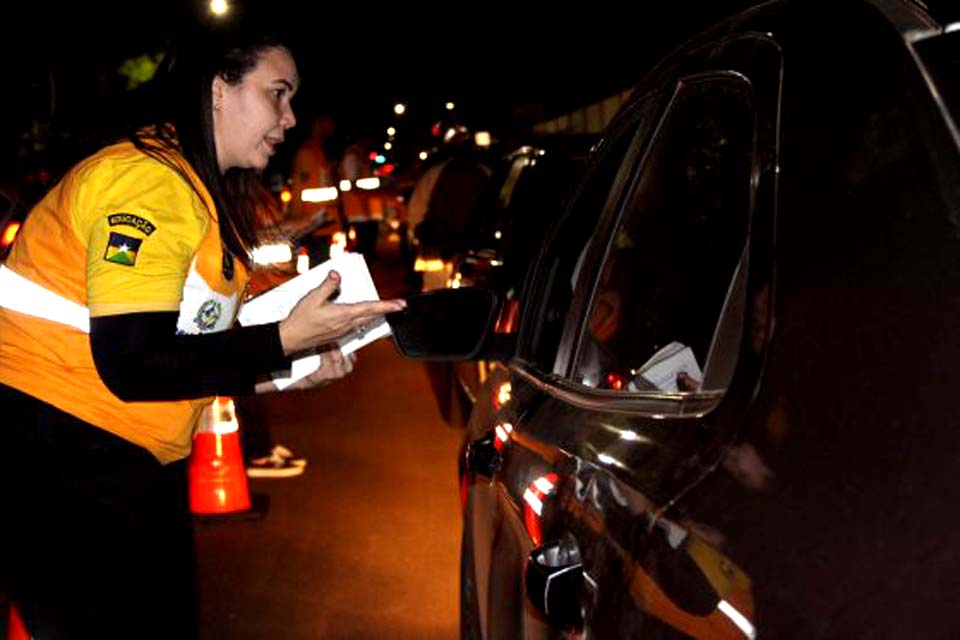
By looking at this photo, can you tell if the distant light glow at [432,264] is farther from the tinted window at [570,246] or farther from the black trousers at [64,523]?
the black trousers at [64,523]

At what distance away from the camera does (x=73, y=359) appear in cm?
241

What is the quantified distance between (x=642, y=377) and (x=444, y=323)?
573 millimetres

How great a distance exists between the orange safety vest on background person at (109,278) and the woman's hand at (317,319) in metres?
0.21

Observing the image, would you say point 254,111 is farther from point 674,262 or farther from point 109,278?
point 674,262

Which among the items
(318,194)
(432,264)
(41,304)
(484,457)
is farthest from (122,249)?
(318,194)

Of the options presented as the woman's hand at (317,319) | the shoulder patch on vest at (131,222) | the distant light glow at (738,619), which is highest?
the shoulder patch on vest at (131,222)

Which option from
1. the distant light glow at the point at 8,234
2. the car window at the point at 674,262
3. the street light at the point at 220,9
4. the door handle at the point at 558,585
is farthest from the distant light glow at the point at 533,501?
the distant light glow at the point at 8,234

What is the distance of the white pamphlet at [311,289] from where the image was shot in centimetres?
262

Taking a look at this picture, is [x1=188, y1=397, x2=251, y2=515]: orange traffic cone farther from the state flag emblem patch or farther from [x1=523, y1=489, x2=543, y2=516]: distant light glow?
[x1=523, y1=489, x2=543, y2=516]: distant light glow

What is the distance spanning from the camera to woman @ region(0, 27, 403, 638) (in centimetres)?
224

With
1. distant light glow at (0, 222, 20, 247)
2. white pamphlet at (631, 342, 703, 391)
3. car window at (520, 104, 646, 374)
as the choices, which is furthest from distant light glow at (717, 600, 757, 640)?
distant light glow at (0, 222, 20, 247)

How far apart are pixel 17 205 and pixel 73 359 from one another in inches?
184

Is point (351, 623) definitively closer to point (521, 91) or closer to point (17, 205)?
point (17, 205)

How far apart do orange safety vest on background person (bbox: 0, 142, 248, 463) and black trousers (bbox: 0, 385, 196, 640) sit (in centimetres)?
5
